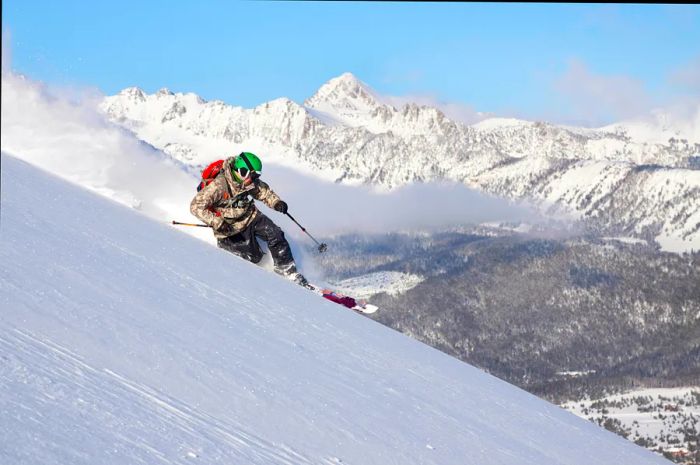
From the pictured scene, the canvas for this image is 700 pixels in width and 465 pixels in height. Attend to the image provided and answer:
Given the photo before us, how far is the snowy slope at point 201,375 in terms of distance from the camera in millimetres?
4141

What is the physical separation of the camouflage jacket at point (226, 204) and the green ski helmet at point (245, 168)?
4.5 inches

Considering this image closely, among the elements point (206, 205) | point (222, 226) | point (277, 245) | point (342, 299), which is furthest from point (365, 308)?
point (206, 205)

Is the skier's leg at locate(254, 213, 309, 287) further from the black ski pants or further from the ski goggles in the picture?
the ski goggles

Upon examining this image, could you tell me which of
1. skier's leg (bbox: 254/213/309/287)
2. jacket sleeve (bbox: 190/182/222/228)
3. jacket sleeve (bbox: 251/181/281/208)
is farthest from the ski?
jacket sleeve (bbox: 190/182/222/228)

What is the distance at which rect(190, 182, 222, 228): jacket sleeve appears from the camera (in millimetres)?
15336

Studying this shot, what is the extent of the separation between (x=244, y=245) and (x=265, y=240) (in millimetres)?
595

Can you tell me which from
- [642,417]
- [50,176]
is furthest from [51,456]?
[642,417]

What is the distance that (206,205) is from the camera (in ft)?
50.6

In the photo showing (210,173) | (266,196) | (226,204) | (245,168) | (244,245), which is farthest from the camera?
(266,196)

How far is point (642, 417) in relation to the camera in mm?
199250

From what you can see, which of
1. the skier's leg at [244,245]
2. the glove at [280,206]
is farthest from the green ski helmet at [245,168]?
the skier's leg at [244,245]

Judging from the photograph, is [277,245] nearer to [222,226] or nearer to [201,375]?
[222,226]

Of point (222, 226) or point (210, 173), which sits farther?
point (210, 173)

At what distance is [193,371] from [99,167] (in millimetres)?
11439
